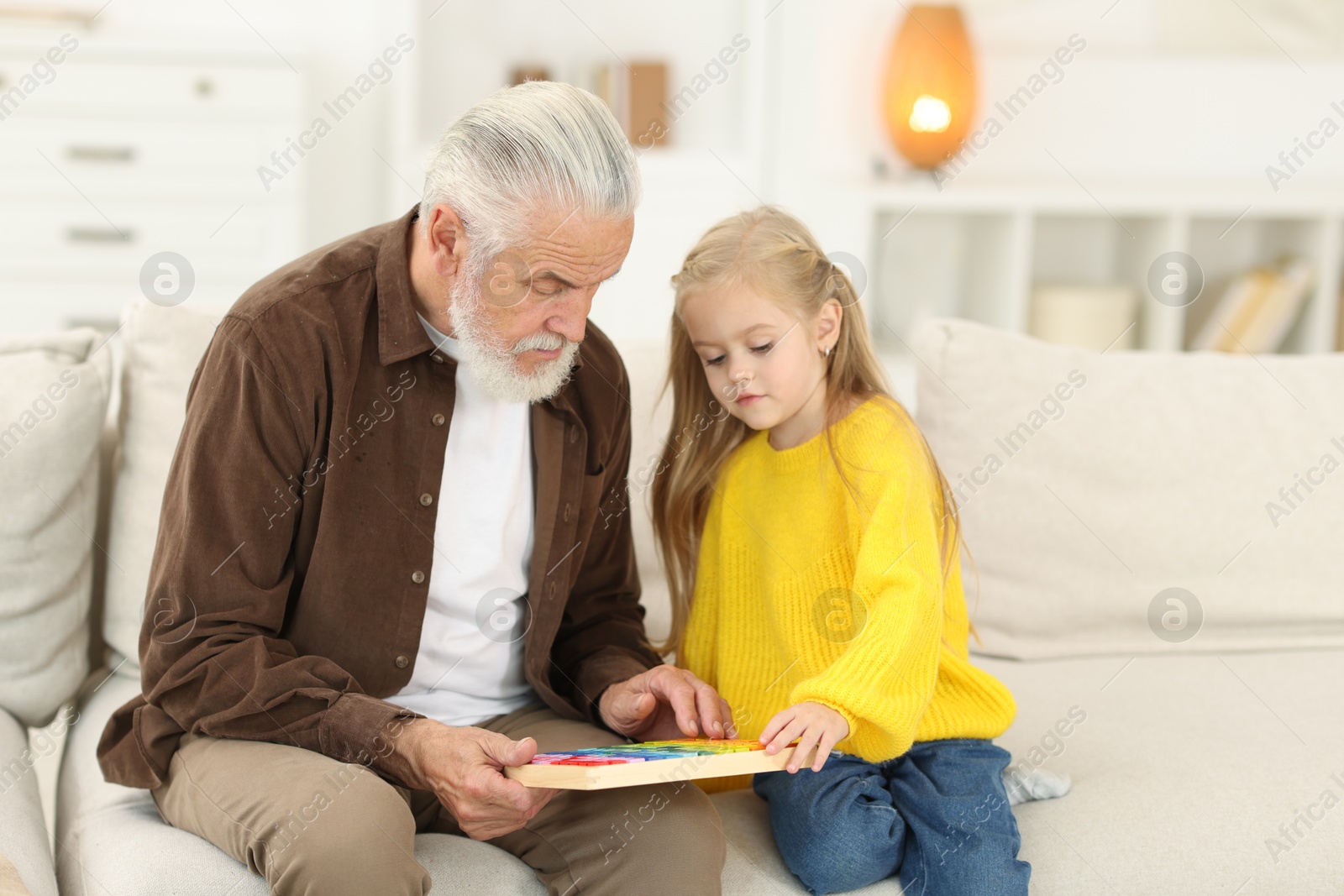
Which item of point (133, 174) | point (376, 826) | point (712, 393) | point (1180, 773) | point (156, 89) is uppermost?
point (156, 89)

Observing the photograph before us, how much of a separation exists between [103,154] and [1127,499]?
2.66 m

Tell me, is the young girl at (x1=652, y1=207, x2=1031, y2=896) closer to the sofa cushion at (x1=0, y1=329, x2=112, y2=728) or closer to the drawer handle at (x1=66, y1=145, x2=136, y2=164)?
the sofa cushion at (x1=0, y1=329, x2=112, y2=728)

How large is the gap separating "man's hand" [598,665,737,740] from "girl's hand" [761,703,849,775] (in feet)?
0.60

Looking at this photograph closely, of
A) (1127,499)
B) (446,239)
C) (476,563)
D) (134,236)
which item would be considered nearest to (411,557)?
(476,563)

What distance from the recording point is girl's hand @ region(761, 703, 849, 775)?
45.8 inches

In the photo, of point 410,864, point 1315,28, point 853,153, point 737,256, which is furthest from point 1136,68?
point 410,864

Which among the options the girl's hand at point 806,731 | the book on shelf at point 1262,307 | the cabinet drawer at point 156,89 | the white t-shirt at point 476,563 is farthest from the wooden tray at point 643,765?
→ the book on shelf at point 1262,307

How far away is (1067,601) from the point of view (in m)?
1.87

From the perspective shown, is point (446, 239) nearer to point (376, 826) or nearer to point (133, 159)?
point (376, 826)

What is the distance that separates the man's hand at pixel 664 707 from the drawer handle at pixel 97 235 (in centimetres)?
234

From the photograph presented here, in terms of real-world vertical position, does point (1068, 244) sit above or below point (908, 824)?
above

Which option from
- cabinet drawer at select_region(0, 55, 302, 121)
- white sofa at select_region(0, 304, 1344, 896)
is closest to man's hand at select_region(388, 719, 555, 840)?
white sofa at select_region(0, 304, 1344, 896)

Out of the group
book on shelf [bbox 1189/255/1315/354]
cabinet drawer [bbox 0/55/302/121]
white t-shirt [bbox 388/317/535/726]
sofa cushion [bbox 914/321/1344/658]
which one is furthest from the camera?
book on shelf [bbox 1189/255/1315/354]

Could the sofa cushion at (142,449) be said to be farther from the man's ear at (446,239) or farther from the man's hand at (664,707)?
the man's hand at (664,707)
